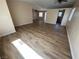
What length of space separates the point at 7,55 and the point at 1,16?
183cm

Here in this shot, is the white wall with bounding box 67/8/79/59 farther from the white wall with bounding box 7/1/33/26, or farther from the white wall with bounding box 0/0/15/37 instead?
the white wall with bounding box 7/1/33/26

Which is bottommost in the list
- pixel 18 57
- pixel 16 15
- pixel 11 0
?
pixel 18 57

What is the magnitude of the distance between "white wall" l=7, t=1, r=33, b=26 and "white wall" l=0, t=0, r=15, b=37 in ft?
3.63

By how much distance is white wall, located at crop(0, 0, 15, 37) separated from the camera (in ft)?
9.73

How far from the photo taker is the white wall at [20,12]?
4229 millimetres

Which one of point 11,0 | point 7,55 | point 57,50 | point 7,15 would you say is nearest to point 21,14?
point 11,0

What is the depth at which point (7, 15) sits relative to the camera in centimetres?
320

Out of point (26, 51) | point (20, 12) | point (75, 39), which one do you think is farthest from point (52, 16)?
point (26, 51)

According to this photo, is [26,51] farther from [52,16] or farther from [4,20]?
[52,16]

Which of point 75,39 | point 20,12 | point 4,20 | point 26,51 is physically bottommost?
point 26,51

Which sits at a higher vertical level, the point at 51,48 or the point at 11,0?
the point at 11,0

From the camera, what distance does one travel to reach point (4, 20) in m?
3.18

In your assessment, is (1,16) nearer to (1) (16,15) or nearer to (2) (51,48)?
(1) (16,15)

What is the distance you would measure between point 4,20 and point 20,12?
1.70 metres
